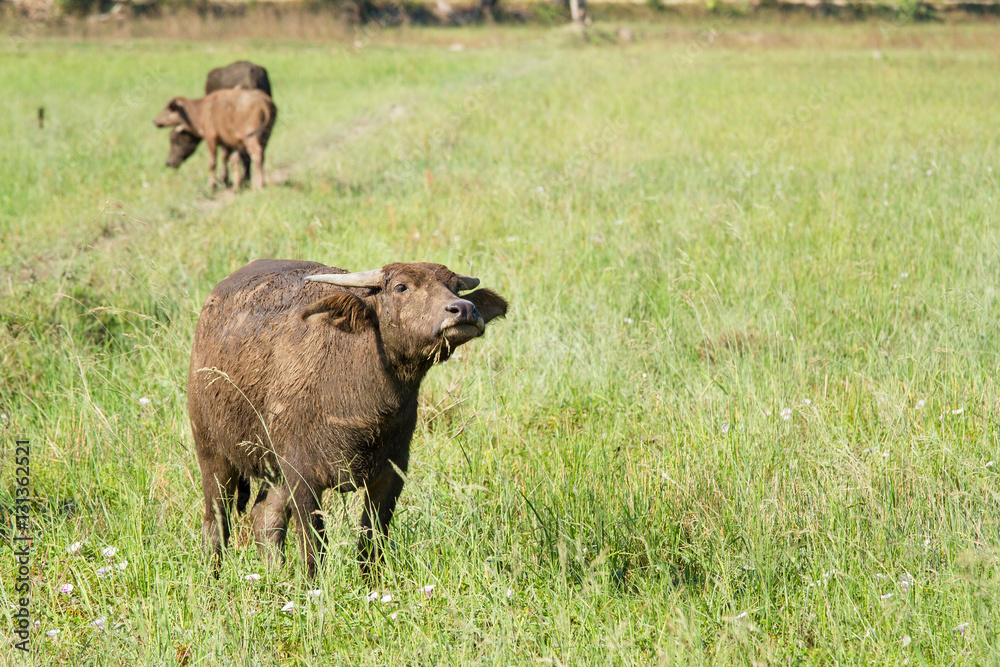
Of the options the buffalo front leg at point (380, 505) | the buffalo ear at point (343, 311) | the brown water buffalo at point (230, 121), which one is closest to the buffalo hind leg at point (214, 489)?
the buffalo front leg at point (380, 505)

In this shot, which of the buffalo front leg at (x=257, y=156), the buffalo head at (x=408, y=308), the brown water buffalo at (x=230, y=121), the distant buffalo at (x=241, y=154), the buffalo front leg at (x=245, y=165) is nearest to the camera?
the buffalo head at (x=408, y=308)

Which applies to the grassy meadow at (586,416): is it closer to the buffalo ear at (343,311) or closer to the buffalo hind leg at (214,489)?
the buffalo hind leg at (214,489)

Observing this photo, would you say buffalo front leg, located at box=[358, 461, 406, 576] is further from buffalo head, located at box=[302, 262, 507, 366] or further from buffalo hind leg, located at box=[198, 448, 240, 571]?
buffalo hind leg, located at box=[198, 448, 240, 571]

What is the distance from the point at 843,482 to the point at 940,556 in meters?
0.45

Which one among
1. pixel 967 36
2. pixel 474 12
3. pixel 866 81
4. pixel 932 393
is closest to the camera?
pixel 932 393

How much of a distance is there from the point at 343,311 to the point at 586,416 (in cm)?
158

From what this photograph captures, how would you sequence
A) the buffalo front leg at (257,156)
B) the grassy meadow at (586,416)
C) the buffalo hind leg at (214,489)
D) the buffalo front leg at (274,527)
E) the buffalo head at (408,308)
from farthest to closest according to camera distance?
the buffalo front leg at (257,156), the buffalo hind leg at (214,489), the buffalo front leg at (274,527), the buffalo head at (408,308), the grassy meadow at (586,416)

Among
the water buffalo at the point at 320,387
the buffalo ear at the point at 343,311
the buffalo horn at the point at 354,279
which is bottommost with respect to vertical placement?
the water buffalo at the point at 320,387

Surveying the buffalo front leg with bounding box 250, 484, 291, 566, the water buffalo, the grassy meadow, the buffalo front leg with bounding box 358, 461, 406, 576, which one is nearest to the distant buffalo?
the grassy meadow

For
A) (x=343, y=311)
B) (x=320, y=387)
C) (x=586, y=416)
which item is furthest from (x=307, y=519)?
(x=586, y=416)

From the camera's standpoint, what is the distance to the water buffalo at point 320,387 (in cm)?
297

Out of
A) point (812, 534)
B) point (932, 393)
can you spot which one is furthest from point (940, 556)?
point (932, 393)

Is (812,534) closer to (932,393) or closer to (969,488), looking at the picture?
(969,488)

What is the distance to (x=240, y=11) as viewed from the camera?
39000mm
